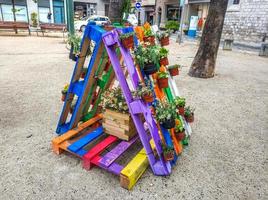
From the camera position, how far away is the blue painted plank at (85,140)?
256 centimetres

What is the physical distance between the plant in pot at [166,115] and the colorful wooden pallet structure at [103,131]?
0.31 ft

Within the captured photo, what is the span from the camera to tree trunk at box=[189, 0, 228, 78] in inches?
247

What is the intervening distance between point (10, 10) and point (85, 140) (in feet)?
89.7

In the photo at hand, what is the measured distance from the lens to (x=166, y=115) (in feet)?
7.47

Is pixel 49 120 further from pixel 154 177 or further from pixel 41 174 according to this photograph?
pixel 154 177

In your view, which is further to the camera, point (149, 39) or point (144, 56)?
point (149, 39)

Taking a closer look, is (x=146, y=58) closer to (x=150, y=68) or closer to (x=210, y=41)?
(x=150, y=68)

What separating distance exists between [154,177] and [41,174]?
1.25m

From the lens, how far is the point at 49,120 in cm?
363

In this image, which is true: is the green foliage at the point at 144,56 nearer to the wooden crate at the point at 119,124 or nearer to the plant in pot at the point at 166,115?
the plant in pot at the point at 166,115

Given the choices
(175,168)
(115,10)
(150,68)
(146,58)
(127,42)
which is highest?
(115,10)

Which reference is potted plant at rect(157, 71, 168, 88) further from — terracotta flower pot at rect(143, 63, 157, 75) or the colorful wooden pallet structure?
terracotta flower pot at rect(143, 63, 157, 75)

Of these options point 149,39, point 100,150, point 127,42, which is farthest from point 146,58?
point 100,150

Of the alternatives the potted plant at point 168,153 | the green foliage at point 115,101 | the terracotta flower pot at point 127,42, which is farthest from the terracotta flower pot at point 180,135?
the terracotta flower pot at point 127,42
